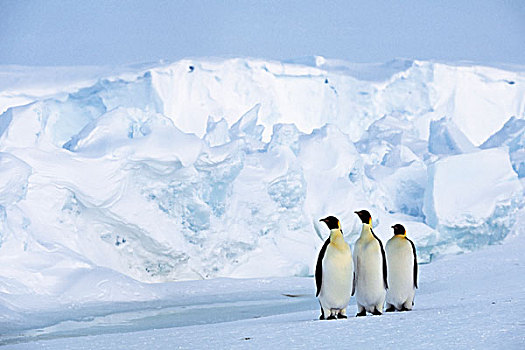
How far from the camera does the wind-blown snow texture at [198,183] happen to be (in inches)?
353

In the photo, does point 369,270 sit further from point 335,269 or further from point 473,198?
point 473,198

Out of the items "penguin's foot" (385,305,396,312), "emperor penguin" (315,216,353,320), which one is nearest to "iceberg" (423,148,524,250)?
"penguin's foot" (385,305,396,312)

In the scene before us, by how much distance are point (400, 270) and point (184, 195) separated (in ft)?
20.0

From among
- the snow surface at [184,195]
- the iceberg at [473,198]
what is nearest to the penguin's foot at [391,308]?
the snow surface at [184,195]

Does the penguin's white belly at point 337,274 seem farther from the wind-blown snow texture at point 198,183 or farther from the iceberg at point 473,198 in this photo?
the iceberg at point 473,198

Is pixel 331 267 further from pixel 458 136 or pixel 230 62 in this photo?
pixel 230 62

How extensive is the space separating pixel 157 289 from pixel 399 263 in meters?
4.43

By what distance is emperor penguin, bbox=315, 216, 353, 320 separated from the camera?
3977 mm

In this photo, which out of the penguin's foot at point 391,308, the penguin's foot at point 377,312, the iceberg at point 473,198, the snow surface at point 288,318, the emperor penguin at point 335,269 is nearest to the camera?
the snow surface at point 288,318

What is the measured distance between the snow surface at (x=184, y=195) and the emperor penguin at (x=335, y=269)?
1078 millimetres

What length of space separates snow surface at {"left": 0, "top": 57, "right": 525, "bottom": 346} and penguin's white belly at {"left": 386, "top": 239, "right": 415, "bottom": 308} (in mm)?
1015

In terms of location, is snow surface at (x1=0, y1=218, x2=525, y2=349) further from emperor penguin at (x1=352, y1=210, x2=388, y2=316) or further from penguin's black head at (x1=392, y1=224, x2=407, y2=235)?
penguin's black head at (x1=392, y1=224, x2=407, y2=235)

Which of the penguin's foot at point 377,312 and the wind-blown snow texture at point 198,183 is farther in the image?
the wind-blown snow texture at point 198,183

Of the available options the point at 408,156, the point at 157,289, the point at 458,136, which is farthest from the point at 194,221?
the point at 458,136
